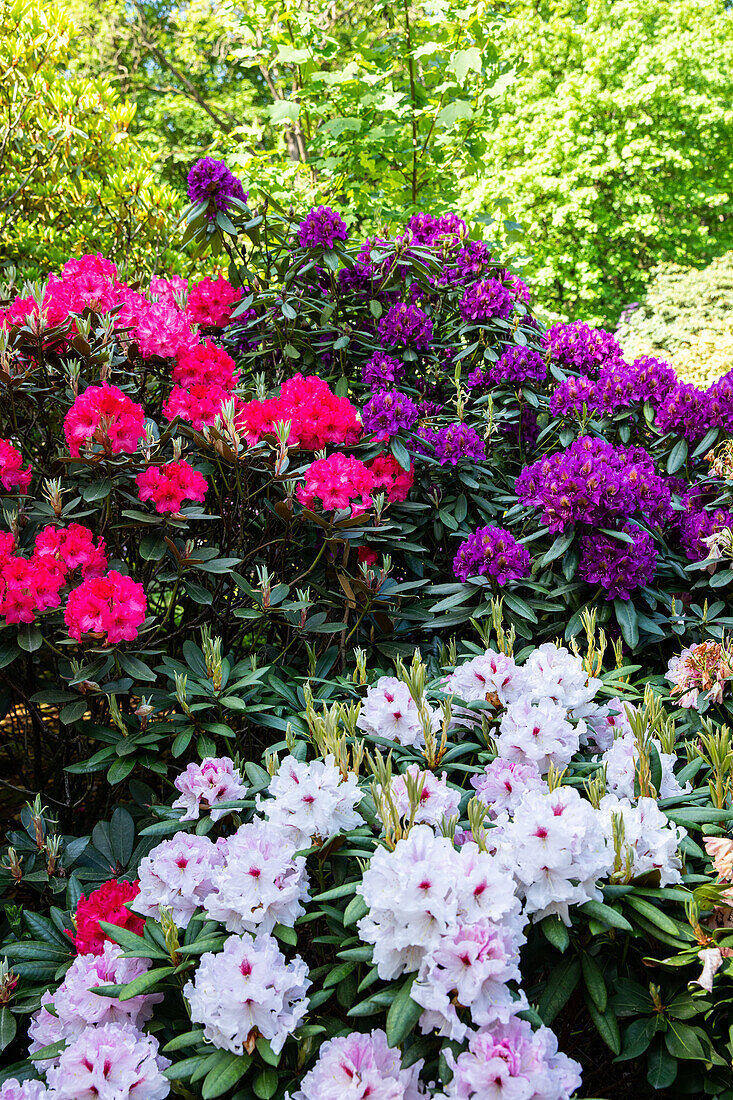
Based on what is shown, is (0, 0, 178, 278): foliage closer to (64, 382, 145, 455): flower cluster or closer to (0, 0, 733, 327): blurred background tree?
(0, 0, 733, 327): blurred background tree

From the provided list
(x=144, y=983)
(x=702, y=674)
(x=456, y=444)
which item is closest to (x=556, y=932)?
(x=144, y=983)

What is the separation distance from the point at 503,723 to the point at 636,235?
11753 mm

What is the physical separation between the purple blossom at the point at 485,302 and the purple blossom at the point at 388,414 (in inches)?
20.8

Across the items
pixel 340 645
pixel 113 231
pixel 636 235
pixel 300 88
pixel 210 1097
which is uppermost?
pixel 300 88

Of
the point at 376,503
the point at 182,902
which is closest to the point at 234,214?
the point at 376,503

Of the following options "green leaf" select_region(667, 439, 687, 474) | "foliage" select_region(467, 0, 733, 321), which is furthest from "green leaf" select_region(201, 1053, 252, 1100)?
"foliage" select_region(467, 0, 733, 321)

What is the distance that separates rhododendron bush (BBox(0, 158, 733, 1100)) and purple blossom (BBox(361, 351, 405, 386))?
0.07 ft

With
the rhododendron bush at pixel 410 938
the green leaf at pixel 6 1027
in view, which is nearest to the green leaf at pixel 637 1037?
the rhododendron bush at pixel 410 938

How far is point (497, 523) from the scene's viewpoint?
8.43 ft

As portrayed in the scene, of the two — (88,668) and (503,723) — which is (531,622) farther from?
(88,668)

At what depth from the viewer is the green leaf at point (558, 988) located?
1.15 metres

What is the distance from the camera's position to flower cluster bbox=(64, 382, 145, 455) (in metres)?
1.98

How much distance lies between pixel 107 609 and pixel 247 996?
2.98ft

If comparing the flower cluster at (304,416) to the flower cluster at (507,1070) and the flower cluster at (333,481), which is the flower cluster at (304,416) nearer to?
the flower cluster at (333,481)
